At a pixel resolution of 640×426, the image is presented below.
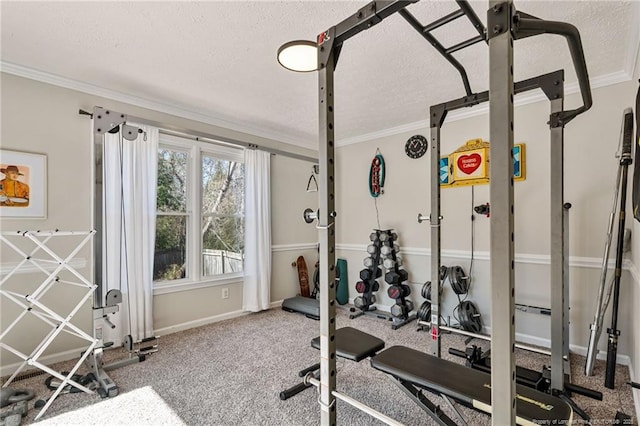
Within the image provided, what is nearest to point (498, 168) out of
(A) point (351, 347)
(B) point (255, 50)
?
(A) point (351, 347)

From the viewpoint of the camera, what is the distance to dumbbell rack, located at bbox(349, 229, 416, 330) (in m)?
3.73

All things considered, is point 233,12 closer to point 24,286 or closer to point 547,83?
point 547,83

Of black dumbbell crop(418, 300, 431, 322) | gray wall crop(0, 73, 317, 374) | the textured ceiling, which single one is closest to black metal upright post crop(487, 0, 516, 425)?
the textured ceiling

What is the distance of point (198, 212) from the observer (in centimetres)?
365

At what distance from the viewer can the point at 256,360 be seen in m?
2.71

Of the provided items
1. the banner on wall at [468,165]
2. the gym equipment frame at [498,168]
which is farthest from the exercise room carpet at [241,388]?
the banner on wall at [468,165]

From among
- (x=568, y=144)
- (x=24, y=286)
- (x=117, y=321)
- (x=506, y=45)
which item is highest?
(x=568, y=144)

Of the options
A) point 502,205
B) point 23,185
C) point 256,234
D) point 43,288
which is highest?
point 23,185

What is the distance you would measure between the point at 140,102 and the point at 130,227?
1.29 metres

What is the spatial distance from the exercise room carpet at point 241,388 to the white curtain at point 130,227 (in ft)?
1.41

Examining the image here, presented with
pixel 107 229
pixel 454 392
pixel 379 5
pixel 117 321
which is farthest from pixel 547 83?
pixel 117 321

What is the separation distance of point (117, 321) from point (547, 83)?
3996 millimetres

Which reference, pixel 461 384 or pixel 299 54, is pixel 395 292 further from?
pixel 299 54

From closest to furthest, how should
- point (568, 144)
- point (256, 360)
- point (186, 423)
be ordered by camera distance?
point (186, 423) → point (256, 360) → point (568, 144)
